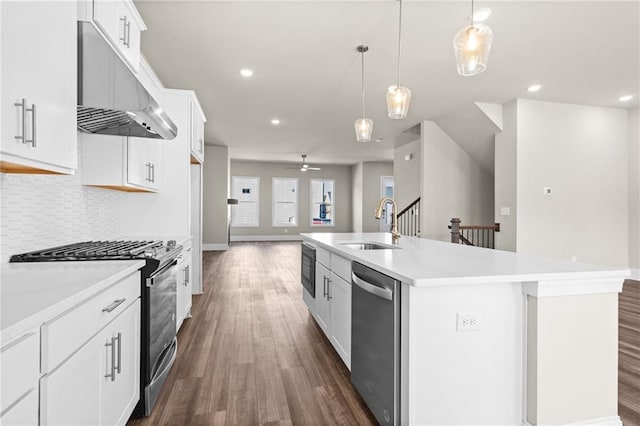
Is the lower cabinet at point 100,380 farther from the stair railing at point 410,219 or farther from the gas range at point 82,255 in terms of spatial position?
the stair railing at point 410,219

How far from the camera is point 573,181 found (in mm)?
5629

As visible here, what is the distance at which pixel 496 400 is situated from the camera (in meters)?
1.58

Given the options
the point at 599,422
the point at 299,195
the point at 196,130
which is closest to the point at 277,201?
the point at 299,195

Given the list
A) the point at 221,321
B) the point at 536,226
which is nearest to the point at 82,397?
the point at 221,321

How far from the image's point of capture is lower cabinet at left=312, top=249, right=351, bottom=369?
225 cm

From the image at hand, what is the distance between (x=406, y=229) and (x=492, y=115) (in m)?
3.11

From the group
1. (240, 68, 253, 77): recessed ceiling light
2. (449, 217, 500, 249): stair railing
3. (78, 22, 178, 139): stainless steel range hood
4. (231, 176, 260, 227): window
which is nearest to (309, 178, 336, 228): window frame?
(231, 176, 260, 227): window

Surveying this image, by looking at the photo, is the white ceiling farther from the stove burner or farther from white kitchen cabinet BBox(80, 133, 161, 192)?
the stove burner

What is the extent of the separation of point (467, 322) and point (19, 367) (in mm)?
1599

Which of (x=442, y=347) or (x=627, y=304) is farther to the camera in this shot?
(x=627, y=304)

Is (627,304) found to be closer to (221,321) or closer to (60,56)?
(221,321)

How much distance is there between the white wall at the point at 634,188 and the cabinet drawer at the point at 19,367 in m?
7.77

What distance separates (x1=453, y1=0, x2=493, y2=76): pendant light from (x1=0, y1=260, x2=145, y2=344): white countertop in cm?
219

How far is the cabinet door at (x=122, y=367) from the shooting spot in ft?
4.64
